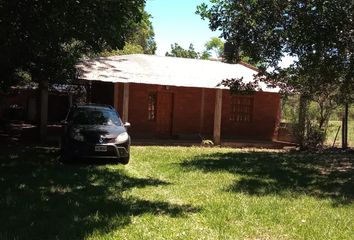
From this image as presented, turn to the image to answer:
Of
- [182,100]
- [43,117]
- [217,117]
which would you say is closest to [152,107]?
[182,100]

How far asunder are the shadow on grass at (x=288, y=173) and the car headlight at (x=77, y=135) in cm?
286

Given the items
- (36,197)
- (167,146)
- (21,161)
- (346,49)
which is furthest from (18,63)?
(346,49)

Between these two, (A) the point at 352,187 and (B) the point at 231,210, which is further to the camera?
(A) the point at 352,187

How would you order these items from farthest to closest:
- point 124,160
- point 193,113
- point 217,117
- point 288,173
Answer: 1. point 193,113
2. point 217,117
3. point 124,160
4. point 288,173

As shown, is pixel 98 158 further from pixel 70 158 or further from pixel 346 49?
pixel 346 49

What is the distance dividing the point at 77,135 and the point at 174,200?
18.1 feet

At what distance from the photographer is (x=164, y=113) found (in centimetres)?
2530

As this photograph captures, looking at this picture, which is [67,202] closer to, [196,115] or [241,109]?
[196,115]

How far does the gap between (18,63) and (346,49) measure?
32.4 feet

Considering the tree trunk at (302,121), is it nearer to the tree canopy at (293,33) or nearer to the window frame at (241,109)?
the window frame at (241,109)

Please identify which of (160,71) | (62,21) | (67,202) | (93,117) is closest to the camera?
(67,202)

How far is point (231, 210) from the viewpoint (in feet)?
28.3

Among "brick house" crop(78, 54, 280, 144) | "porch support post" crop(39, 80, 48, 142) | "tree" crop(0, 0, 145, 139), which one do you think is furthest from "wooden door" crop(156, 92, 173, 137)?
"tree" crop(0, 0, 145, 139)

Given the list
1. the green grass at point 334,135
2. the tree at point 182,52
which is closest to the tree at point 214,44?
the tree at point 182,52
